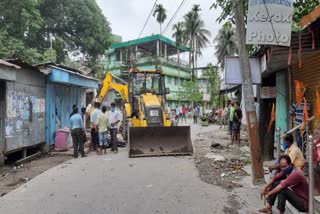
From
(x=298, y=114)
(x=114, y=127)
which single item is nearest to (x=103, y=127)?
(x=114, y=127)

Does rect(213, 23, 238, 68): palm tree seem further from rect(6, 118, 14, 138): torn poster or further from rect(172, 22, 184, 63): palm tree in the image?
rect(6, 118, 14, 138): torn poster

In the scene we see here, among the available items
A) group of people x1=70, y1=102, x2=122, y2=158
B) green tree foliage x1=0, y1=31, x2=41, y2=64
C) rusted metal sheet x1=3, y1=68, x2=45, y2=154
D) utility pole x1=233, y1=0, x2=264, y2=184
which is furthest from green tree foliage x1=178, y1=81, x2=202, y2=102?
utility pole x1=233, y1=0, x2=264, y2=184

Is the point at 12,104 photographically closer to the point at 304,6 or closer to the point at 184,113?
the point at 304,6

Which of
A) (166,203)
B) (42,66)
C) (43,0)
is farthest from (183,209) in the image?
(43,0)

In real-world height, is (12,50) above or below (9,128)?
above

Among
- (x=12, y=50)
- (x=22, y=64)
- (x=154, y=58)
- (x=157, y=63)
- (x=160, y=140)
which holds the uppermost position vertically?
(x=154, y=58)

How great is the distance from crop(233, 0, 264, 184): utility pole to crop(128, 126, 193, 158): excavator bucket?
4.28m

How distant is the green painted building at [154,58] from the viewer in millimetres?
45375

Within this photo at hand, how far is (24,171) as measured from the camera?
9.79 metres

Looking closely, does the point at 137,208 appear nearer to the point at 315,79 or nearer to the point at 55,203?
the point at 55,203

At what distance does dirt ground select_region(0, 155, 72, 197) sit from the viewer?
8.21 m

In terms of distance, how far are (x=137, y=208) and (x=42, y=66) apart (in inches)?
320

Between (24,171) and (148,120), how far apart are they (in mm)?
5308

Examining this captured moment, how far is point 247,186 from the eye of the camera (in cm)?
782
